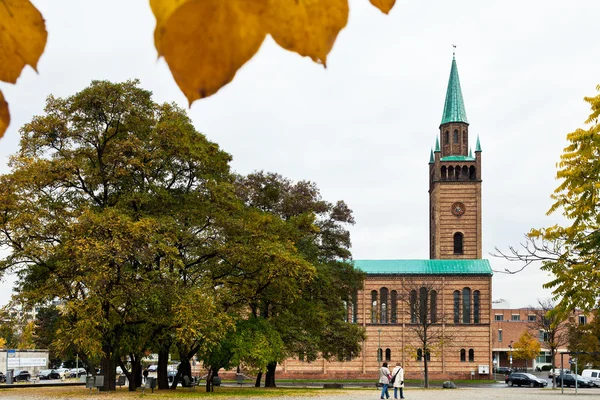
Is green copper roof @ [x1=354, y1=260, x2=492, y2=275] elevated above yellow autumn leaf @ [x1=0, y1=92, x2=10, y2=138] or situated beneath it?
elevated above

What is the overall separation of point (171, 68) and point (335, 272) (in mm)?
36279

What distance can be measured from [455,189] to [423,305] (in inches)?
809

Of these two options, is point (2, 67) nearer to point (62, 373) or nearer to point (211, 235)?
point (211, 235)

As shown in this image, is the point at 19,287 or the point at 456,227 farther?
the point at 456,227

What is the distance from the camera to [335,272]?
120ft

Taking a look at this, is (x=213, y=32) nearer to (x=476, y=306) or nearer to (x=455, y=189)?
(x=476, y=306)

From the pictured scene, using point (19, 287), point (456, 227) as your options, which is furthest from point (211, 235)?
point (456, 227)

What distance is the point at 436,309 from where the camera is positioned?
198ft

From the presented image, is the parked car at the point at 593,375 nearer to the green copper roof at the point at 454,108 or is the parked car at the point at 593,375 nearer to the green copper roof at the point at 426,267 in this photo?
the green copper roof at the point at 426,267

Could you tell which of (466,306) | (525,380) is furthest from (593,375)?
(466,306)

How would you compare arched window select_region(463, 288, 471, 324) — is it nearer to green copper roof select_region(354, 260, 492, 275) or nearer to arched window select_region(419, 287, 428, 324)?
green copper roof select_region(354, 260, 492, 275)

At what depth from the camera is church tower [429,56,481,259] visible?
65938 mm

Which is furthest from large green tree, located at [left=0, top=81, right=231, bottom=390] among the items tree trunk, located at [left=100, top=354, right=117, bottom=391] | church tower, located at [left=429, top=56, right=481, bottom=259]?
church tower, located at [left=429, top=56, right=481, bottom=259]

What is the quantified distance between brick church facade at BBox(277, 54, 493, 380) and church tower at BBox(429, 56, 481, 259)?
0.09m
